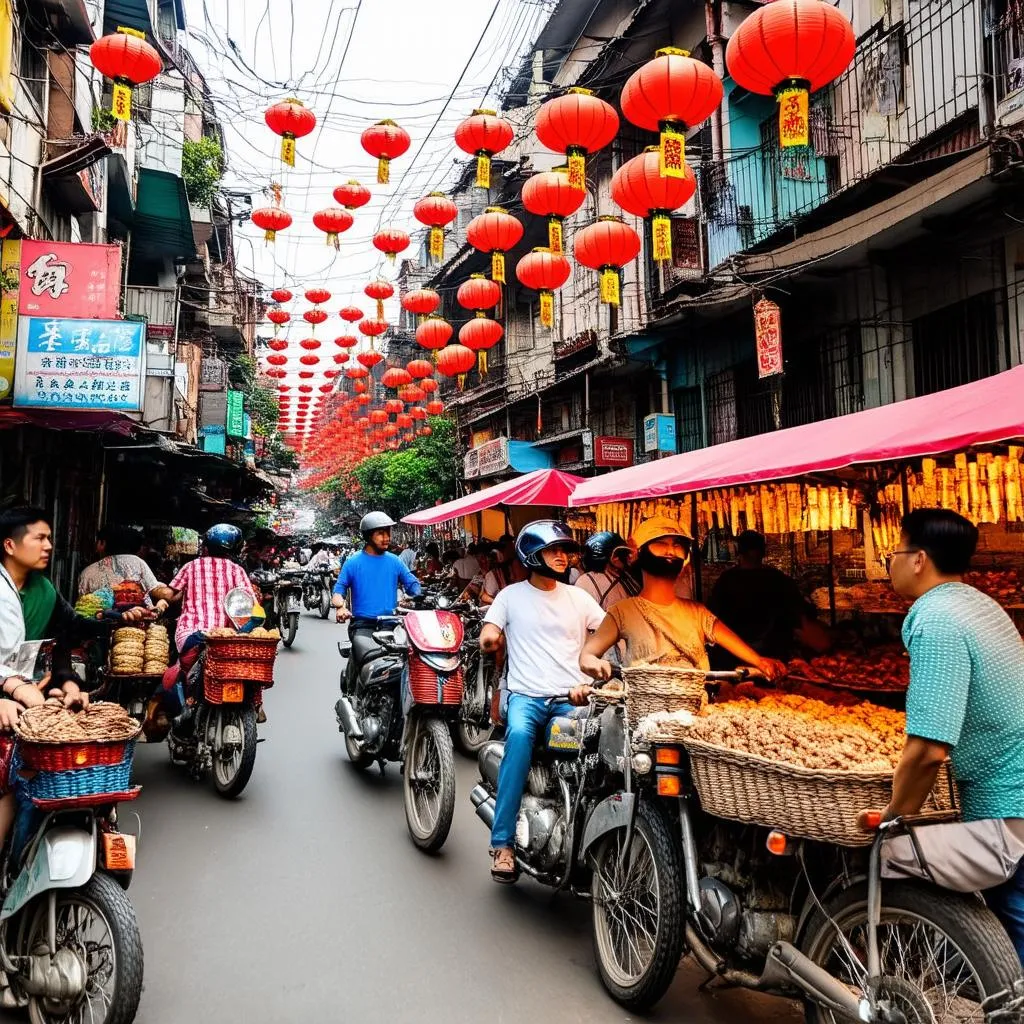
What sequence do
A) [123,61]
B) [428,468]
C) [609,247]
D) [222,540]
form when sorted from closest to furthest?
[222,540]
[123,61]
[609,247]
[428,468]

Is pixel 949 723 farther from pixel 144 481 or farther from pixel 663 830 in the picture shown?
pixel 144 481

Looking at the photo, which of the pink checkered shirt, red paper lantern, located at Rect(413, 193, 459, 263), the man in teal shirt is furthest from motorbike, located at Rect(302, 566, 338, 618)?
the man in teal shirt

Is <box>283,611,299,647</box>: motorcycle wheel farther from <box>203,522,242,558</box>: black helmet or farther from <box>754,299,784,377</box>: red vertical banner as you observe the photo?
<box>754,299,784,377</box>: red vertical banner

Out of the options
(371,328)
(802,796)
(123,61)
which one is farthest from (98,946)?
(371,328)

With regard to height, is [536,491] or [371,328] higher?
[371,328]

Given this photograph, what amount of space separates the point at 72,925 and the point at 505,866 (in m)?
2.03

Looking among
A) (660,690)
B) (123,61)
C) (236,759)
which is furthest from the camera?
(123,61)

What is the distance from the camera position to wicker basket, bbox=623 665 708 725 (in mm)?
3447

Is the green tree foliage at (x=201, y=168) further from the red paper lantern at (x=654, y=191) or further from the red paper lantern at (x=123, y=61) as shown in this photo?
the red paper lantern at (x=654, y=191)

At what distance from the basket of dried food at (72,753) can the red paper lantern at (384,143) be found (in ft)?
28.0

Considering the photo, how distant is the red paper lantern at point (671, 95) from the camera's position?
7.52 meters

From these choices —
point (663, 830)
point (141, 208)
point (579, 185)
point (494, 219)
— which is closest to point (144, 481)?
point (141, 208)

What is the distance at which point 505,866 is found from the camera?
4.30 metres

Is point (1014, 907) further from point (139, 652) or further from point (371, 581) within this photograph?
point (139, 652)
